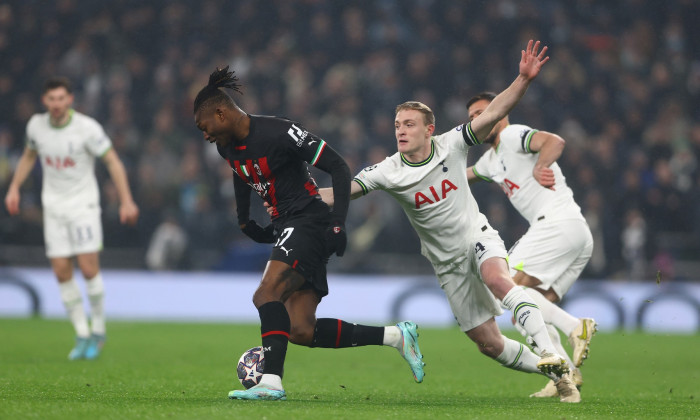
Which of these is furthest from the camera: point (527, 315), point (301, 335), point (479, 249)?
point (479, 249)

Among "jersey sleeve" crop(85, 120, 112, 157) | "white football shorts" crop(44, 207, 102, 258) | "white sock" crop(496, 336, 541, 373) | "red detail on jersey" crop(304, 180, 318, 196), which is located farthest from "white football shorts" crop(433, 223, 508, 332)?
"jersey sleeve" crop(85, 120, 112, 157)

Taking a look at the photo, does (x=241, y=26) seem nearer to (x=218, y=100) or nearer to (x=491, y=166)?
(x=491, y=166)

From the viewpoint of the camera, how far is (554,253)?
7137 millimetres

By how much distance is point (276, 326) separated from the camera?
5.54 m

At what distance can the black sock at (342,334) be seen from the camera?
611cm

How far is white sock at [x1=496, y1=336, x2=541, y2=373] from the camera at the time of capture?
21.3ft

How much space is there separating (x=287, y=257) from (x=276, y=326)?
0.43 m

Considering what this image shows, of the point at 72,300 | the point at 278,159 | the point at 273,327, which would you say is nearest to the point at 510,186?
the point at 278,159

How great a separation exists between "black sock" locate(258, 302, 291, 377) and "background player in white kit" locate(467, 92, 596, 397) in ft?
7.44

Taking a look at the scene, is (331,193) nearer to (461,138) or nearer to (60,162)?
(461,138)

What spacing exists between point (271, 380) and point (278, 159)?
4.44 feet

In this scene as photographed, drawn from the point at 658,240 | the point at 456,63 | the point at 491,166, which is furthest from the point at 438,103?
the point at 491,166

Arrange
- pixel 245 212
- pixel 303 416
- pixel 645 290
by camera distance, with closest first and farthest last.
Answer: pixel 303 416 < pixel 245 212 < pixel 645 290

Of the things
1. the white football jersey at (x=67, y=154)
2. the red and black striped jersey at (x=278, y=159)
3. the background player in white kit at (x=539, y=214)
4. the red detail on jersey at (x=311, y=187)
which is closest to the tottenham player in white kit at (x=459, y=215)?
the red detail on jersey at (x=311, y=187)
